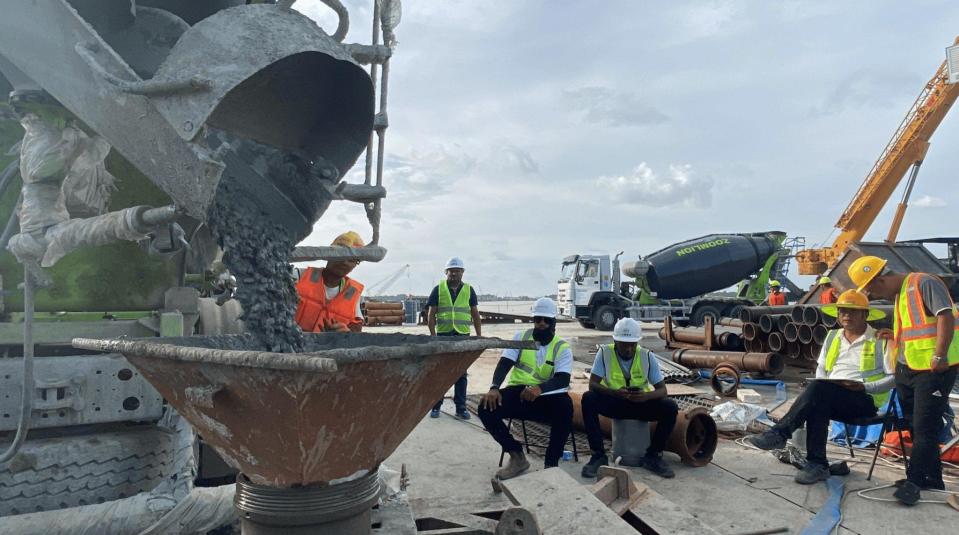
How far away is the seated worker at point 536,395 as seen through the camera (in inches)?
194

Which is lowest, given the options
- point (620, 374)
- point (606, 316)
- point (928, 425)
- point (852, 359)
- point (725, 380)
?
point (725, 380)

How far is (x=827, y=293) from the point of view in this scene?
31.7 feet

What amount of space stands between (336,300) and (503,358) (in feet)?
4.93

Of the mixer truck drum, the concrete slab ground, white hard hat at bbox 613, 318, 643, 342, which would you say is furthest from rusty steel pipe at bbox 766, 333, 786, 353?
white hard hat at bbox 613, 318, 643, 342

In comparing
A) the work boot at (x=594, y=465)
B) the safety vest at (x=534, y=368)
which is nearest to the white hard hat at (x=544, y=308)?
the safety vest at (x=534, y=368)

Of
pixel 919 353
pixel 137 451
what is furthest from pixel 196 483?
pixel 919 353

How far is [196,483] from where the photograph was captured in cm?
356

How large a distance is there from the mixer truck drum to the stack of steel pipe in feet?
5.93

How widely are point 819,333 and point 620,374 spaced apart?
17.0 feet

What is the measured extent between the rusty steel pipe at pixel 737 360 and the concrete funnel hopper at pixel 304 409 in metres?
7.57

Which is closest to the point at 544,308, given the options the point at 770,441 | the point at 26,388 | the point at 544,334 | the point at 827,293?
the point at 544,334

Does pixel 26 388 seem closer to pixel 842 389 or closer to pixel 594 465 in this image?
pixel 594 465

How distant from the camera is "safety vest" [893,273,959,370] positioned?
14.6ft

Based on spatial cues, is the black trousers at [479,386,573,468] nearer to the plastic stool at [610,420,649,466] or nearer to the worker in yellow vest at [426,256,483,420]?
the plastic stool at [610,420,649,466]
